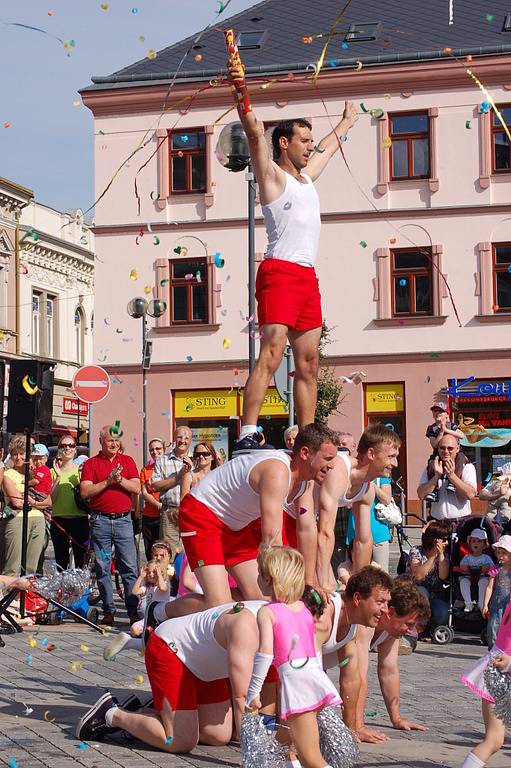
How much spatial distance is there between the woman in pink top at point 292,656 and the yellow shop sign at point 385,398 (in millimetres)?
24404

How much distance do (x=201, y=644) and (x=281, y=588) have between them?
859 millimetres

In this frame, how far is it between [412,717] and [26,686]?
2.58 metres

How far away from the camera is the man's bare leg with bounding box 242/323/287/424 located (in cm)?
786

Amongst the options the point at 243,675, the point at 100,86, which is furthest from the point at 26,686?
the point at 100,86

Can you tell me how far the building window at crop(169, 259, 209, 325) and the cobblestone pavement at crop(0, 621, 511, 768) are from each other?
19.9 meters

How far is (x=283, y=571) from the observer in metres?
5.98

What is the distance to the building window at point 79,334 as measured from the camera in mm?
49844

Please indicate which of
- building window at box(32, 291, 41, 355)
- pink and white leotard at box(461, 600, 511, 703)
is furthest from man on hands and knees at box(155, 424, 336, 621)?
building window at box(32, 291, 41, 355)

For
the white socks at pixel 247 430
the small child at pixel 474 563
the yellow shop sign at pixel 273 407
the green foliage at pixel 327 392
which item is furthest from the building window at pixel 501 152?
the white socks at pixel 247 430

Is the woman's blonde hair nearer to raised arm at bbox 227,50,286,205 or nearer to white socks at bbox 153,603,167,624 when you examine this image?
white socks at bbox 153,603,167,624

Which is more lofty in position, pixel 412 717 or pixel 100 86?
pixel 100 86

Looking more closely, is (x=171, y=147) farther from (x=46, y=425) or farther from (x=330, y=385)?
(x=46, y=425)

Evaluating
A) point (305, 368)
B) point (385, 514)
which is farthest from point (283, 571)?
point (385, 514)

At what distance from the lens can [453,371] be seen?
98.5 ft
